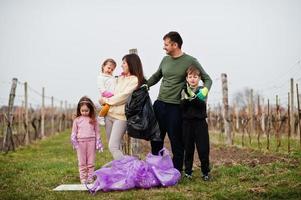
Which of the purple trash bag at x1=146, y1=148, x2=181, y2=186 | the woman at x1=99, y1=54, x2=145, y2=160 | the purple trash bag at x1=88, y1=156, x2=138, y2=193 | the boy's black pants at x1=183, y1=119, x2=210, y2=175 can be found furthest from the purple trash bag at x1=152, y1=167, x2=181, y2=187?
the woman at x1=99, y1=54, x2=145, y2=160

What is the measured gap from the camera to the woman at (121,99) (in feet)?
18.6

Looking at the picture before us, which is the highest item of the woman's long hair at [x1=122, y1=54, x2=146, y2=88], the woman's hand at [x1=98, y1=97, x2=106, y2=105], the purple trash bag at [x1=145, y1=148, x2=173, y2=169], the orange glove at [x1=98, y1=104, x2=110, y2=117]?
the woman's long hair at [x1=122, y1=54, x2=146, y2=88]

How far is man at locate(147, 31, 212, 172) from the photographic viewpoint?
18.9 ft

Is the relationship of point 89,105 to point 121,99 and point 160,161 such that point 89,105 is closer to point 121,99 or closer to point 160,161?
point 121,99

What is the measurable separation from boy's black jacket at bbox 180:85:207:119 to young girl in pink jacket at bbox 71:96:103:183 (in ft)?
4.31

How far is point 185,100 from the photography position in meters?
5.52

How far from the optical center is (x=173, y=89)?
5758mm

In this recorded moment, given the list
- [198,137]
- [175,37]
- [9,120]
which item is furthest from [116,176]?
[9,120]

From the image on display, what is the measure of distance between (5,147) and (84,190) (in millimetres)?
7296

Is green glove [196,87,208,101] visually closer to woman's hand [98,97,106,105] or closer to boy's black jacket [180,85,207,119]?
boy's black jacket [180,85,207,119]

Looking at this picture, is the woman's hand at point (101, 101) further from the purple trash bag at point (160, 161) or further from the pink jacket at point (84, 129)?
the purple trash bag at point (160, 161)

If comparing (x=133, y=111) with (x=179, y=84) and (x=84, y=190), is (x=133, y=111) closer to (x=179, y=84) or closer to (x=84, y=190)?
(x=179, y=84)

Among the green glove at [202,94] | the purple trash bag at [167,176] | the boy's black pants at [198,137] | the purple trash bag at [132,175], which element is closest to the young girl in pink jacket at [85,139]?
the purple trash bag at [132,175]

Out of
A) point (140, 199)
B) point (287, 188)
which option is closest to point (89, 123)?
point (140, 199)
